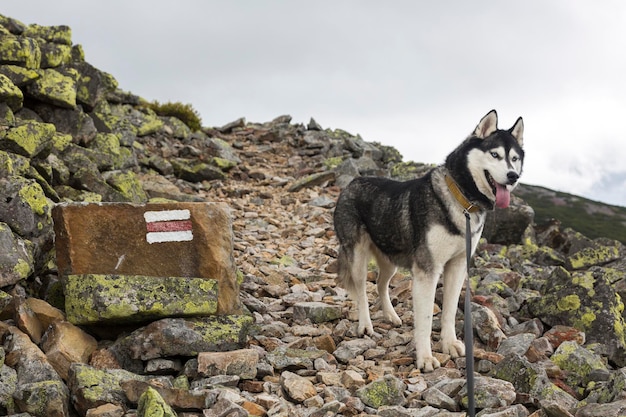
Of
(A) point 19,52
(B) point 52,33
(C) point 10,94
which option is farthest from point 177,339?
(B) point 52,33

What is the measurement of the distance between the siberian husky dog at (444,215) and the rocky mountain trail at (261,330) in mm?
617

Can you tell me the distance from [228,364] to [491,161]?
4124 millimetres

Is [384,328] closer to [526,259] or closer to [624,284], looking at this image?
[624,284]

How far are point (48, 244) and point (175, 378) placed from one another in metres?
3.12

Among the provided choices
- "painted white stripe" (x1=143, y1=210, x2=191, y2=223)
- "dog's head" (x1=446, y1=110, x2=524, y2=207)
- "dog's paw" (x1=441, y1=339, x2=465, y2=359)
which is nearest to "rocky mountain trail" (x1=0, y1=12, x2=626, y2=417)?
"dog's paw" (x1=441, y1=339, x2=465, y2=359)

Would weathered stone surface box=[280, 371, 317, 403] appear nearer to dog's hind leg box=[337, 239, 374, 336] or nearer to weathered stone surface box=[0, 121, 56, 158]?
dog's hind leg box=[337, 239, 374, 336]

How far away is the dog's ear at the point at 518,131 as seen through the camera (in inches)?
311

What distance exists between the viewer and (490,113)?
25.3 feet

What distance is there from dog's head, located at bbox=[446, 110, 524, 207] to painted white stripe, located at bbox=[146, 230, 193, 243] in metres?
3.74

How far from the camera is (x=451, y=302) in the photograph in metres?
8.53

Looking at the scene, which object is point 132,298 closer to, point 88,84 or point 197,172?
point 88,84

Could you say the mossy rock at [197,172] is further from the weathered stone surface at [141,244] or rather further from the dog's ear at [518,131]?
the dog's ear at [518,131]

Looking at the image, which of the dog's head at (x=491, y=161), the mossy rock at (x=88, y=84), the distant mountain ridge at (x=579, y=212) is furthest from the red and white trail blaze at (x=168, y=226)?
the distant mountain ridge at (x=579, y=212)

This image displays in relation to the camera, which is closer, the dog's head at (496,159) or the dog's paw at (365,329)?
the dog's head at (496,159)
